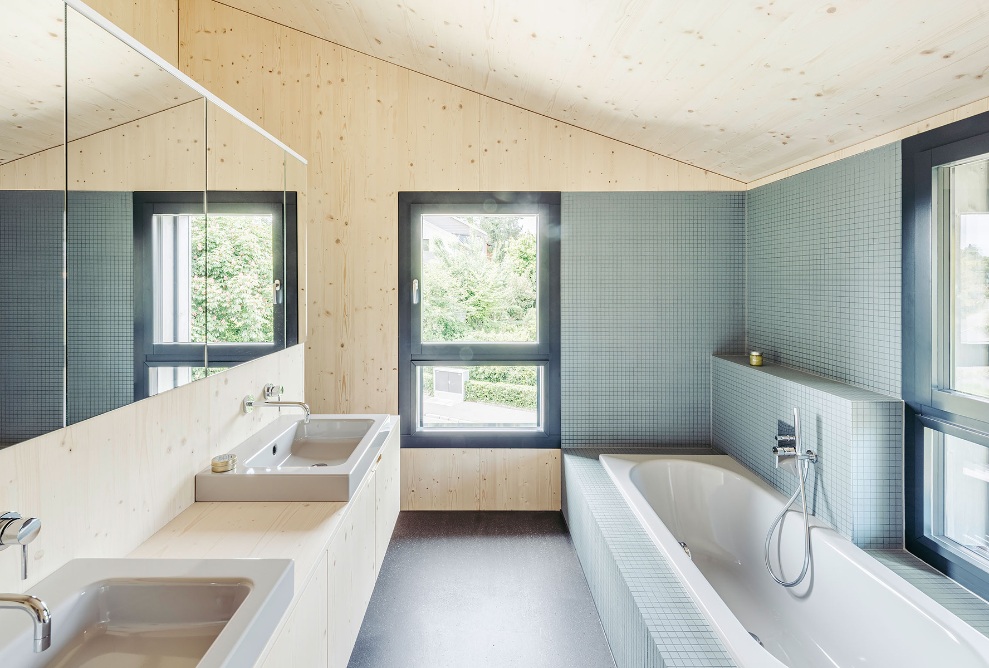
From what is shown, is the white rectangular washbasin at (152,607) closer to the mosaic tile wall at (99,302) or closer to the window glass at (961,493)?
the mosaic tile wall at (99,302)

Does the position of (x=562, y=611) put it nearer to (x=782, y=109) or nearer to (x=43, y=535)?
(x=43, y=535)

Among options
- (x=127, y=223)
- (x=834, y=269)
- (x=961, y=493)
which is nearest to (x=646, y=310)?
(x=834, y=269)

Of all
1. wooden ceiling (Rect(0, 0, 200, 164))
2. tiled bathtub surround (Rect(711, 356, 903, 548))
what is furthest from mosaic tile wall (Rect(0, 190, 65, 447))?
tiled bathtub surround (Rect(711, 356, 903, 548))

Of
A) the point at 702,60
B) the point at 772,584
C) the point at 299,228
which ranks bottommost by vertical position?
the point at 772,584

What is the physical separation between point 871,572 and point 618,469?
125 cm

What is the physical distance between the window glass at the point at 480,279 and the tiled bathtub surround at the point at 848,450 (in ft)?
4.88

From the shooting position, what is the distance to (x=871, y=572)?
1.88 meters

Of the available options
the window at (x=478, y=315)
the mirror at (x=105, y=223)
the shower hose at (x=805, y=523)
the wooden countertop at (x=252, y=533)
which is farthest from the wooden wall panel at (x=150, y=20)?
the shower hose at (x=805, y=523)

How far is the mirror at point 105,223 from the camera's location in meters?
1.10

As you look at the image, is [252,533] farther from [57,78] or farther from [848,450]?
[848,450]

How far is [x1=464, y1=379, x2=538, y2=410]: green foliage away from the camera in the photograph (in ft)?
11.5

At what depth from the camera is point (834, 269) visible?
2.52m

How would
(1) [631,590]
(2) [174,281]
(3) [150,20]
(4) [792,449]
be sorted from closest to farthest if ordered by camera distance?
(2) [174,281], (1) [631,590], (4) [792,449], (3) [150,20]

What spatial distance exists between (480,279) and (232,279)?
5.44 ft
